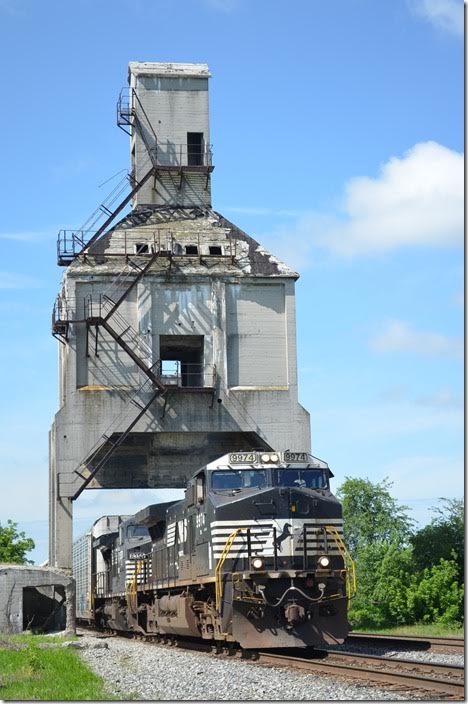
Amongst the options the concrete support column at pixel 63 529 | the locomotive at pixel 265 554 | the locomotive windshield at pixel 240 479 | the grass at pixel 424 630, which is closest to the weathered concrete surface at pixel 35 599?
the concrete support column at pixel 63 529

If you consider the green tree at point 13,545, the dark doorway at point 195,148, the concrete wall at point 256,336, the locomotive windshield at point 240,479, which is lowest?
the green tree at point 13,545

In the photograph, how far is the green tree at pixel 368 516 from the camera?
119 feet

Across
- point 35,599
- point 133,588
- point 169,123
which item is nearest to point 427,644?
point 133,588

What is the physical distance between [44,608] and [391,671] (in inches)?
808

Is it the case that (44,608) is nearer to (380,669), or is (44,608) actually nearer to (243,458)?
(243,458)

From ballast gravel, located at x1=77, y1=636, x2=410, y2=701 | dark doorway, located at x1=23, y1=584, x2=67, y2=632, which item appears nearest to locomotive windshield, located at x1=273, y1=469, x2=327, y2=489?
ballast gravel, located at x1=77, y1=636, x2=410, y2=701

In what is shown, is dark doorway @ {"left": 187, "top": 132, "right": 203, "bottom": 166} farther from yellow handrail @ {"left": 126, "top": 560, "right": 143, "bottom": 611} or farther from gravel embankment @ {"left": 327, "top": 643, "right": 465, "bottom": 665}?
gravel embankment @ {"left": 327, "top": 643, "right": 465, "bottom": 665}

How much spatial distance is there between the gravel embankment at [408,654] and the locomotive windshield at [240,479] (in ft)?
12.1

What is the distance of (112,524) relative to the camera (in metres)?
34.2

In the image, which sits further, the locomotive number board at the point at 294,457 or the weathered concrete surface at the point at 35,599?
the weathered concrete surface at the point at 35,599

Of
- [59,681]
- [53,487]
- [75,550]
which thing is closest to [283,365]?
[53,487]

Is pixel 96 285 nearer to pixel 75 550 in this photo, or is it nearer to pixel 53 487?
pixel 53 487

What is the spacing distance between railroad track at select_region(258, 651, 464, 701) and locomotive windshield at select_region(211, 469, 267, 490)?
2772 mm

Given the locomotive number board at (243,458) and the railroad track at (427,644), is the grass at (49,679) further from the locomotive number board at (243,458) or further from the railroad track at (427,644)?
the railroad track at (427,644)
